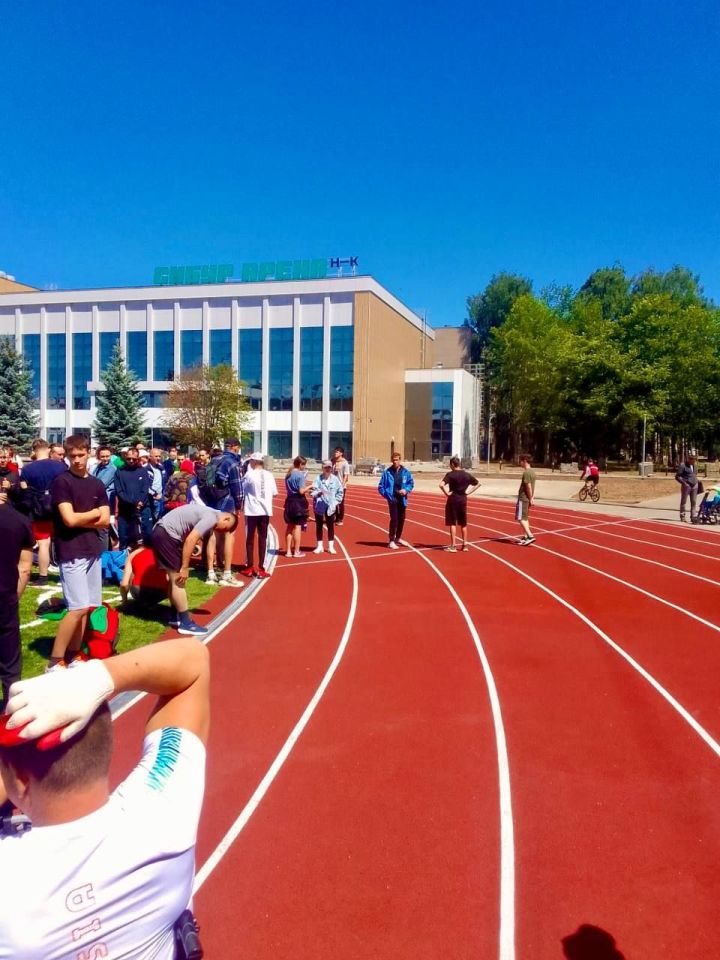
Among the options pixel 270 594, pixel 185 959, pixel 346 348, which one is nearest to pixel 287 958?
pixel 185 959

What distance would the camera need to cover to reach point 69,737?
123cm

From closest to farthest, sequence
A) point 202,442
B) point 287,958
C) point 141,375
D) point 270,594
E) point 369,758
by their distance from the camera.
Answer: point 287,958
point 369,758
point 270,594
point 202,442
point 141,375

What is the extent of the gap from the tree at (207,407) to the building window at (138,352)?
13.9 meters

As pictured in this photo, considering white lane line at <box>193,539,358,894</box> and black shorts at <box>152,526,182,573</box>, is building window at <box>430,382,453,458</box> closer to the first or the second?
black shorts at <box>152,526,182,573</box>

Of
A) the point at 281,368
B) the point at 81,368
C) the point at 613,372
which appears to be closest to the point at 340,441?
Answer: the point at 281,368

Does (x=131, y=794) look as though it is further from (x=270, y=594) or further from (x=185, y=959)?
(x=270, y=594)

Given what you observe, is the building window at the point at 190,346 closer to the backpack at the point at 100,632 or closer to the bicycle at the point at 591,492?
the bicycle at the point at 591,492

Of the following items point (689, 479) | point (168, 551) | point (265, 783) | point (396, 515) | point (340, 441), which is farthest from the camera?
point (340, 441)

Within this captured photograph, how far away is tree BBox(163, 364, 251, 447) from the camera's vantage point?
4316cm

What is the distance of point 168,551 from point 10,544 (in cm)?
282

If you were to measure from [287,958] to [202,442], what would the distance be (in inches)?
1618

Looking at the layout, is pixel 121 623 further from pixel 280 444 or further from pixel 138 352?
pixel 138 352

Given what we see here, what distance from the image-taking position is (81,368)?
188ft

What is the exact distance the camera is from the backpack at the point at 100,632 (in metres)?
5.52
